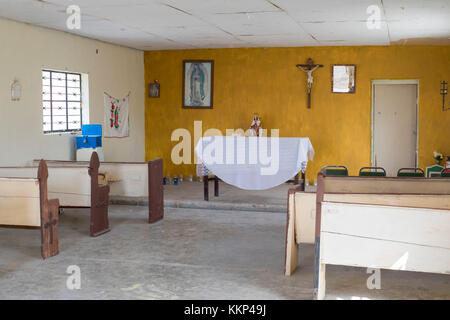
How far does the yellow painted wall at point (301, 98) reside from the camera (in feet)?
32.5

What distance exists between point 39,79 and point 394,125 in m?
6.29

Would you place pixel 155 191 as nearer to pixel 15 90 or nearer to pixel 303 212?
pixel 15 90

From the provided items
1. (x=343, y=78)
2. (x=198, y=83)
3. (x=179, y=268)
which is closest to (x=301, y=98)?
(x=343, y=78)

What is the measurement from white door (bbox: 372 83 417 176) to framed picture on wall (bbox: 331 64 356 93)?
450 millimetres

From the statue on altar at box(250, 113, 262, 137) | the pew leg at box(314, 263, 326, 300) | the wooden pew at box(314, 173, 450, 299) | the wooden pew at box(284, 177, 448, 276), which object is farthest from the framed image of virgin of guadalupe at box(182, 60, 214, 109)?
the pew leg at box(314, 263, 326, 300)

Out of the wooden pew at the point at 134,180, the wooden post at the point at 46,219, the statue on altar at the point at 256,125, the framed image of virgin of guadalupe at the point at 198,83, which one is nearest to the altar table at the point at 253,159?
the wooden pew at the point at 134,180

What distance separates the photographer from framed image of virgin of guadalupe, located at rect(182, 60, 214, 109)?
35.8 ft

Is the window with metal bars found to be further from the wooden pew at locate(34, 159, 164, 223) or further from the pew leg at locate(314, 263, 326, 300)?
the pew leg at locate(314, 263, 326, 300)

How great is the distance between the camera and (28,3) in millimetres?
6387

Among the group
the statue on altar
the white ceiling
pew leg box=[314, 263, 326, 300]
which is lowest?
pew leg box=[314, 263, 326, 300]

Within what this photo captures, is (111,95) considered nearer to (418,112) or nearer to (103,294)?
(418,112)

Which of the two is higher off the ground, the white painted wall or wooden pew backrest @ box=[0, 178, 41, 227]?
the white painted wall
